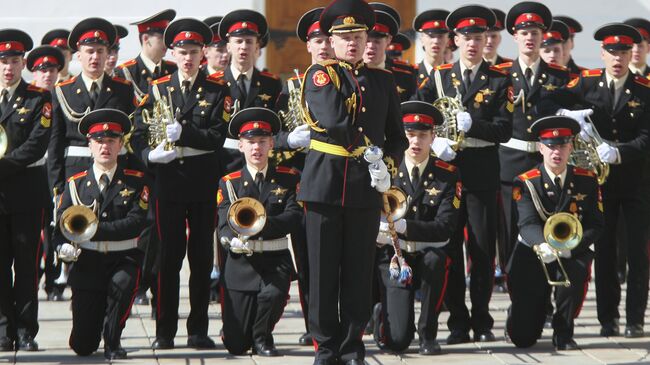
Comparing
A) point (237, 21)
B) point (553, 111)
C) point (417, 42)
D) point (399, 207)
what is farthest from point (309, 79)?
point (417, 42)

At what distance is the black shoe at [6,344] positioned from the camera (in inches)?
397

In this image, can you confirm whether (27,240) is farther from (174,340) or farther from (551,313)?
(551,313)

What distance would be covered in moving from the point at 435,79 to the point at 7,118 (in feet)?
10.1

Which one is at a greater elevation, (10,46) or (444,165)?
(10,46)

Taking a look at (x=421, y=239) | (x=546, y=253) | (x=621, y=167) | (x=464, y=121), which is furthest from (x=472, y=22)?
(x=546, y=253)

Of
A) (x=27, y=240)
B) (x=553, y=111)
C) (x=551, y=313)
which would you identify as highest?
(x=553, y=111)

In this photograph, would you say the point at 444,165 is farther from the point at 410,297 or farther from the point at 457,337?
the point at 457,337

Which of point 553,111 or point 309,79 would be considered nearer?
point 309,79

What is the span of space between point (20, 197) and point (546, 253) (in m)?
3.56

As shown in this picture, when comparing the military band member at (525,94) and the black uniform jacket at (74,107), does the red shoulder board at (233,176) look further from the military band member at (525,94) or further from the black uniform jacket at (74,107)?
the military band member at (525,94)

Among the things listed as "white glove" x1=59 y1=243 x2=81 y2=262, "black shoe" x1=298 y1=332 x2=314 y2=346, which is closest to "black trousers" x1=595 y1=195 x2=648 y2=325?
"black shoe" x1=298 y1=332 x2=314 y2=346

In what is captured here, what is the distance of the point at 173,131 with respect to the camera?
10195 millimetres

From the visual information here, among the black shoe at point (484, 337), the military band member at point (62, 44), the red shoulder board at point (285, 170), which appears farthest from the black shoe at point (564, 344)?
the military band member at point (62, 44)

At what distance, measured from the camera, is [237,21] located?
11.0 metres
